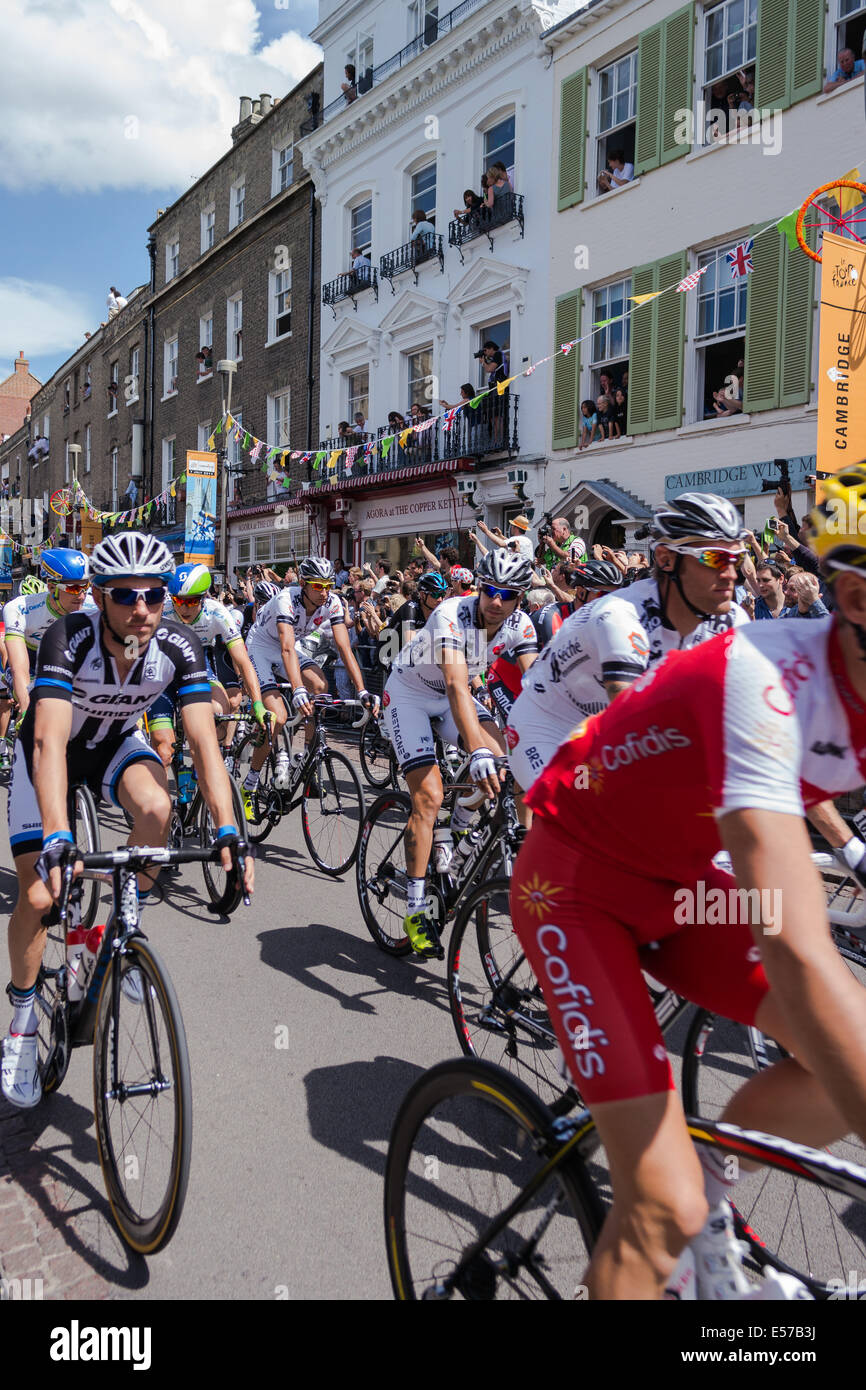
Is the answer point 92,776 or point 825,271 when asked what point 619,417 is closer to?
point 825,271

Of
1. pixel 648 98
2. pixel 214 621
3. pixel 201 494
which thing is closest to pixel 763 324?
pixel 648 98

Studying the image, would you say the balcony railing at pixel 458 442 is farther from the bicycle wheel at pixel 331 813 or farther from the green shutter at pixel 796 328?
the bicycle wheel at pixel 331 813

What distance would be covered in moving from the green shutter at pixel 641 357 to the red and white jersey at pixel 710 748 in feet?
44.7

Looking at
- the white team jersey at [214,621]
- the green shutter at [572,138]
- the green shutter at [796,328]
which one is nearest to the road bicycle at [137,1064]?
Answer: the white team jersey at [214,621]

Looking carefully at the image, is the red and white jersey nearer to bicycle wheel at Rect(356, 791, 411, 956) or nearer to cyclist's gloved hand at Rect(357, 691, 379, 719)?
bicycle wheel at Rect(356, 791, 411, 956)

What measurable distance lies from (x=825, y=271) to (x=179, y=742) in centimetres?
796

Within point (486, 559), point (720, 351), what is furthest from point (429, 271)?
point (486, 559)

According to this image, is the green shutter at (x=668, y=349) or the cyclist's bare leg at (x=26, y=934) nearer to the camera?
the cyclist's bare leg at (x=26, y=934)

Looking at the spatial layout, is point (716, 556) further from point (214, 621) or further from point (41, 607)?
point (41, 607)

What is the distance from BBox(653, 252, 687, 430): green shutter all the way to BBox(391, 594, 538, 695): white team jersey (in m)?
9.83

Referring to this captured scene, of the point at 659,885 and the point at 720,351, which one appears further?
the point at 720,351

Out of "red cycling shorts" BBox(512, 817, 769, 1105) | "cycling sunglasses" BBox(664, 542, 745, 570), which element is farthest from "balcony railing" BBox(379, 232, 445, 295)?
"red cycling shorts" BBox(512, 817, 769, 1105)

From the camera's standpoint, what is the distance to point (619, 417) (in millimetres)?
15266

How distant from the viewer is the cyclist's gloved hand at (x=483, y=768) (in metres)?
4.12
